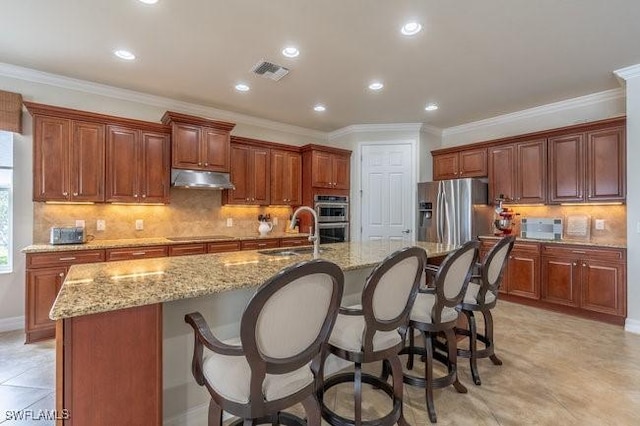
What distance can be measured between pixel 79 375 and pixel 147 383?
10.0 inches

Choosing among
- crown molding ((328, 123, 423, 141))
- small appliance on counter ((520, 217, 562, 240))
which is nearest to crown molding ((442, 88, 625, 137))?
crown molding ((328, 123, 423, 141))

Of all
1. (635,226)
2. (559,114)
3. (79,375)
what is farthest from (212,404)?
(559,114)

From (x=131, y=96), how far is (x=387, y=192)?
13.7 ft

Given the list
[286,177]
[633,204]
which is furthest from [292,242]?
[633,204]

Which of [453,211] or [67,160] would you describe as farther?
[453,211]

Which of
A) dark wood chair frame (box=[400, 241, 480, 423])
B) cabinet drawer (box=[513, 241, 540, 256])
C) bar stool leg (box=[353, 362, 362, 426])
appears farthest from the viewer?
cabinet drawer (box=[513, 241, 540, 256])

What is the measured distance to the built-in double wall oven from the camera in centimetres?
533

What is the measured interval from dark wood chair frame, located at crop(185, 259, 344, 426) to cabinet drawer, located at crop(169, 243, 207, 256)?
9.09 ft

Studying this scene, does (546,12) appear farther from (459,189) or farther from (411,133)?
(411,133)

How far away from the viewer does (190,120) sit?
4137 millimetres

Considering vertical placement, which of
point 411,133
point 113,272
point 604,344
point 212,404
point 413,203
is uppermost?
point 411,133

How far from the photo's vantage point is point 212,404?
4.39 feet

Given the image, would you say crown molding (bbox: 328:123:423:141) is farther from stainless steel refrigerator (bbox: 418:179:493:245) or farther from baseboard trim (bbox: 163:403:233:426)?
baseboard trim (bbox: 163:403:233:426)

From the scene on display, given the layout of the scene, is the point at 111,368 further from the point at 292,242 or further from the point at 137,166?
the point at 292,242
